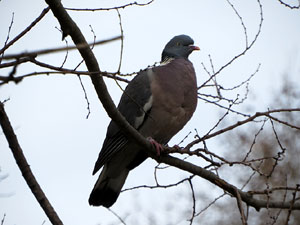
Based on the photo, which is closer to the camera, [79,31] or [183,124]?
[79,31]

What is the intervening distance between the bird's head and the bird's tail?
125cm

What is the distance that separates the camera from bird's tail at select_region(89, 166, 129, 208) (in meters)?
4.28

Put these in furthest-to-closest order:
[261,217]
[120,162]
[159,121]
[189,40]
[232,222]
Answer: [232,222] < [261,217] < [189,40] < [120,162] < [159,121]

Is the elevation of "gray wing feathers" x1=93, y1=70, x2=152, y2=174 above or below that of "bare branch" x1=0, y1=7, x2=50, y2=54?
above

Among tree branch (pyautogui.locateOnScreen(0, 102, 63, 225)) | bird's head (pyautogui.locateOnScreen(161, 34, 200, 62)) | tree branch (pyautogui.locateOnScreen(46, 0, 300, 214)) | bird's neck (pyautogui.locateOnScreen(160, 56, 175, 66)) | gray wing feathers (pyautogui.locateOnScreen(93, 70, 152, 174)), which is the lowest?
tree branch (pyautogui.locateOnScreen(0, 102, 63, 225))

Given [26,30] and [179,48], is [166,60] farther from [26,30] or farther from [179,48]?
[26,30]

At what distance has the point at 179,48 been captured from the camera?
4.90 m

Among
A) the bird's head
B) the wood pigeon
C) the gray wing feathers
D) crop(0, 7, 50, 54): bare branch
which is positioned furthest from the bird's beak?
crop(0, 7, 50, 54): bare branch

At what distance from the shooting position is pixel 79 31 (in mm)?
2570

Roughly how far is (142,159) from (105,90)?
1.77m

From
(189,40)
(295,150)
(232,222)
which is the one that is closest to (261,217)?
(232,222)

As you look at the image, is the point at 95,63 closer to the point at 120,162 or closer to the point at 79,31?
the point at 79,31

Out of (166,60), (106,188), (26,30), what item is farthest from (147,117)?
(26,30)

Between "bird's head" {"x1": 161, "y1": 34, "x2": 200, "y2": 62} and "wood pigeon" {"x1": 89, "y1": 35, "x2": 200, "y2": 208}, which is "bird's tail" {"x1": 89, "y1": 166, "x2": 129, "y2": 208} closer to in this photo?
"wood pigeon" {"x1": 89, "y1": 35, "x2": 200, "y2": 208}
